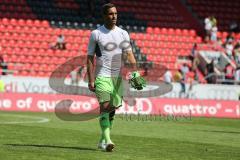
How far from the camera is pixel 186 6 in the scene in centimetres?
4488

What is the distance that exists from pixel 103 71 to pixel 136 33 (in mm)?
29320

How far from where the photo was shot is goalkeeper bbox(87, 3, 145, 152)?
1215 centimetres

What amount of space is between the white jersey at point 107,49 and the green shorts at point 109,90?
0.33 ft

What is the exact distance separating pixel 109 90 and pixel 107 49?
73 cm

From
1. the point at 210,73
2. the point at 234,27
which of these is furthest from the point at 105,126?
the point at 234,27

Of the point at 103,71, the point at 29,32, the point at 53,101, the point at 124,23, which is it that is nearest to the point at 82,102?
the point at 53,101

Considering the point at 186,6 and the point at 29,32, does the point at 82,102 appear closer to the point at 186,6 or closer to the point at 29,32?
the point at 29,32

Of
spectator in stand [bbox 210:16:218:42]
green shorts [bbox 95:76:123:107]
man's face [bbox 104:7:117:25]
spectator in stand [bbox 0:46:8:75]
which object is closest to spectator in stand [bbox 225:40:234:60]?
spectator in stand [bbox 210:16:218:42]

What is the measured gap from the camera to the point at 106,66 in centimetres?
1233

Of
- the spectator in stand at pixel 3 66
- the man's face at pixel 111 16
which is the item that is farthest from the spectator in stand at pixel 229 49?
the man's face at pixel 111 16

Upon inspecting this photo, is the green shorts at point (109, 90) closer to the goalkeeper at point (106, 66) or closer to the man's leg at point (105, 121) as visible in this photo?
the goalkeeper at point (106, 66)

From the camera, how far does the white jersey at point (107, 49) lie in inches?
484

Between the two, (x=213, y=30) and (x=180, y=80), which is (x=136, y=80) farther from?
(x=213, y=30)

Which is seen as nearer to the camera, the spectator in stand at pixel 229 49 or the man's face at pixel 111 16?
the man's face at pixel 111 16
